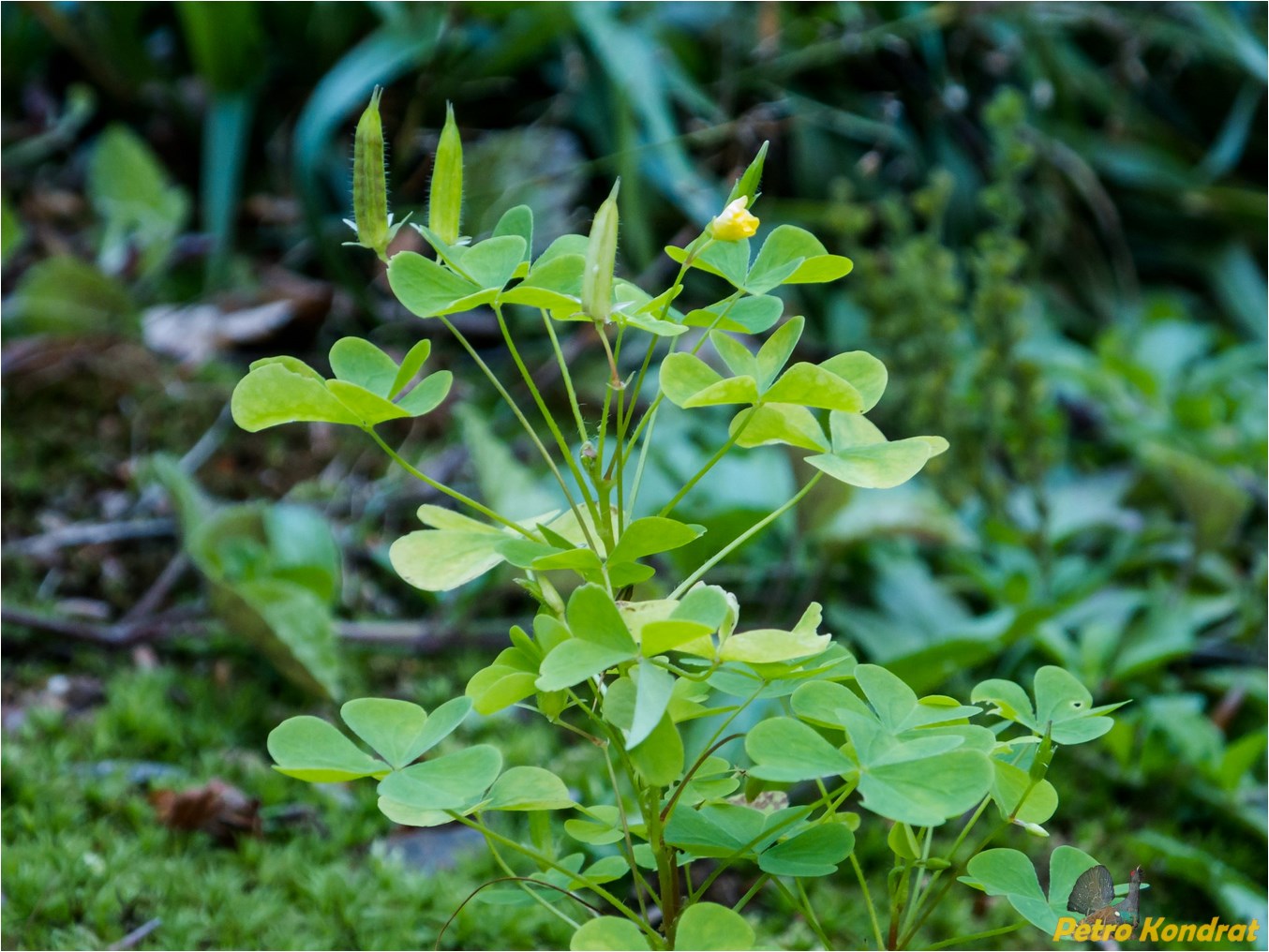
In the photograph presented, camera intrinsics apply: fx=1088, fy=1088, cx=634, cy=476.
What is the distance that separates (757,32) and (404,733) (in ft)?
7.21

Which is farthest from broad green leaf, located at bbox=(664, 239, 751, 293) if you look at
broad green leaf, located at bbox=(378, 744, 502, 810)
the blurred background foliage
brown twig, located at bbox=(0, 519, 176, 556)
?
brown twig, located at bbox=(0, 519, 176, 556)

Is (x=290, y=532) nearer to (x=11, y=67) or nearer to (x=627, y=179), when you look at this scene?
(x=627, y=179)

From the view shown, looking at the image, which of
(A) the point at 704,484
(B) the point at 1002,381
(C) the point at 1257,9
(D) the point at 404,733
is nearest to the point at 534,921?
(D) the point at 404,733

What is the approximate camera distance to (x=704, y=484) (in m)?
1.68

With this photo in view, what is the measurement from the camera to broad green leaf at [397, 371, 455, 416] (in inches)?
25.5

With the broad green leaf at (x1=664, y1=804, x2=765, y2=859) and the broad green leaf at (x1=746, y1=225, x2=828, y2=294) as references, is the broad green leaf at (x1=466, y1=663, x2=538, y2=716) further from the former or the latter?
the broad green leaf at (x1=746, y1=225, x2=828, y2=294)

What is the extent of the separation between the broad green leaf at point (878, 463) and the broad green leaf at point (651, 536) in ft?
0.30

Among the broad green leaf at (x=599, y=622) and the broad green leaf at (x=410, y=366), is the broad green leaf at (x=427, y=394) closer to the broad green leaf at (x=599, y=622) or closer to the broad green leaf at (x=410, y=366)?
the broad green leaf at (x=410, y=366)

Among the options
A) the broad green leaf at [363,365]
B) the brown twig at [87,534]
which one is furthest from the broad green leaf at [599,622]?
the brown twig at [87,534]

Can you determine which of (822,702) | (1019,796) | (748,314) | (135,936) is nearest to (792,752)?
(822,702)

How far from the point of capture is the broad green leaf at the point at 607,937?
57cm

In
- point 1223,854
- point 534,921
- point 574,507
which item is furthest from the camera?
point 1223,854

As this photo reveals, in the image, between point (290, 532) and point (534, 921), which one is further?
point (290, 532)

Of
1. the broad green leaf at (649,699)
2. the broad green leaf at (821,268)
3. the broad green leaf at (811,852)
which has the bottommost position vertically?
the broad green leaf at (811,852)
